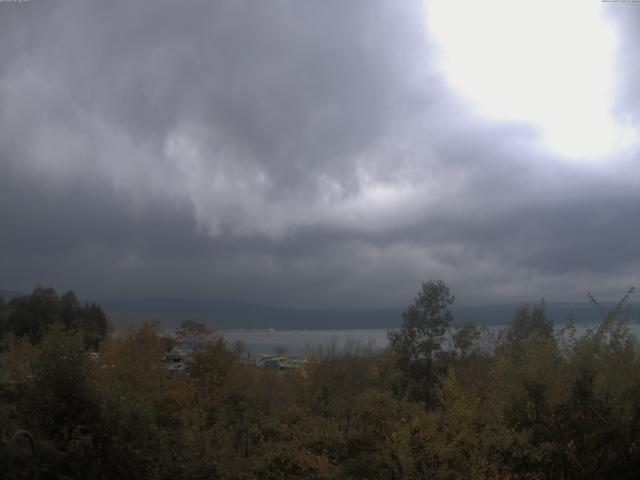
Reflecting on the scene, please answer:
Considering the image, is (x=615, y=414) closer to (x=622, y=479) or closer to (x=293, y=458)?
(x=622, y=479)

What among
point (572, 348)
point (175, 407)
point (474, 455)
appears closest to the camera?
point (474, 455)

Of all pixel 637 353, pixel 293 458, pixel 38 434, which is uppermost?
pixel 637 353

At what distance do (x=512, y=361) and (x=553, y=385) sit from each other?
7.36 ft

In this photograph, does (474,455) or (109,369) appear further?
(109,369)

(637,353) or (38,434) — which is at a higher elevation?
(637,353)

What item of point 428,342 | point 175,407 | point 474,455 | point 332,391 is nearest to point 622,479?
point 474,455

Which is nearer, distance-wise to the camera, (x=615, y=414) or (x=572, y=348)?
(x=615, y=414)

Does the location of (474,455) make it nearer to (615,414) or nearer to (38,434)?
(615,414)

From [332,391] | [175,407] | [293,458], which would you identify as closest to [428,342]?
[332,391]

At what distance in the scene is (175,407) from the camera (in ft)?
66.0

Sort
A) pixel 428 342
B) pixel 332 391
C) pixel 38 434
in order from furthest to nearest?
pixel 428 342
pixel 332 391
pixel 38 434

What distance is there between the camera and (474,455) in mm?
12195

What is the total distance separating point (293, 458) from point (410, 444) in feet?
12.1

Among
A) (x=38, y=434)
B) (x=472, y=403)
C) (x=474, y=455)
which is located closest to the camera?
(x=38, y=434)
